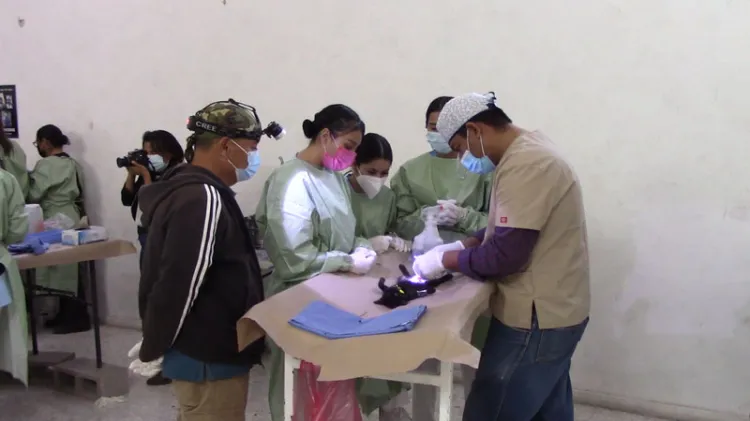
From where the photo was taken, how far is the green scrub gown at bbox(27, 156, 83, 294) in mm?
4113

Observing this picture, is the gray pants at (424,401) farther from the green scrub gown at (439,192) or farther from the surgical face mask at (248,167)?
the surgical face mask at (248,167)

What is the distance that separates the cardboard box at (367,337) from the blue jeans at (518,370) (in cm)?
15

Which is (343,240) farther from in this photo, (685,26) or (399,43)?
(685,26)

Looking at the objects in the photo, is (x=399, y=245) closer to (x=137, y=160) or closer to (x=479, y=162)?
(x=479, y=162)

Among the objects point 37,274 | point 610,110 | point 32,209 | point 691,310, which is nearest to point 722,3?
point 610,110

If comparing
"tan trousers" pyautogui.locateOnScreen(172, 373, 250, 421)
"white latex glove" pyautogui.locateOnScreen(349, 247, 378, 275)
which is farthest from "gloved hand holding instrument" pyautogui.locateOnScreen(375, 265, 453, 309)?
"tan trousers" pyautogui.locateOnScreen(172, 373, 250, 421)

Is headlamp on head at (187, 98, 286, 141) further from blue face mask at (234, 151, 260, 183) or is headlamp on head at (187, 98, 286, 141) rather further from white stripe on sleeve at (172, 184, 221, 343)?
white stripe on sleeve at (172, 184, 221, 343)

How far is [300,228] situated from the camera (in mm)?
1960

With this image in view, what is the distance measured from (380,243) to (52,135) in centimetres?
300

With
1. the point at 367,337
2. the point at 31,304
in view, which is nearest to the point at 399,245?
the point at 367,337

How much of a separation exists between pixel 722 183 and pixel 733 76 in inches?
18.7

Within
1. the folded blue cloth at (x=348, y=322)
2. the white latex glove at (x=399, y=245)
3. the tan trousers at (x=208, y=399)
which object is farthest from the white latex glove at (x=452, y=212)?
the tan trousers at (x=208, y=399)

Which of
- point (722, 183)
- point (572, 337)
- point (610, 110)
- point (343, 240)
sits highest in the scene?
point (610, 110)

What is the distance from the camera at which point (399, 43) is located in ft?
10.8
